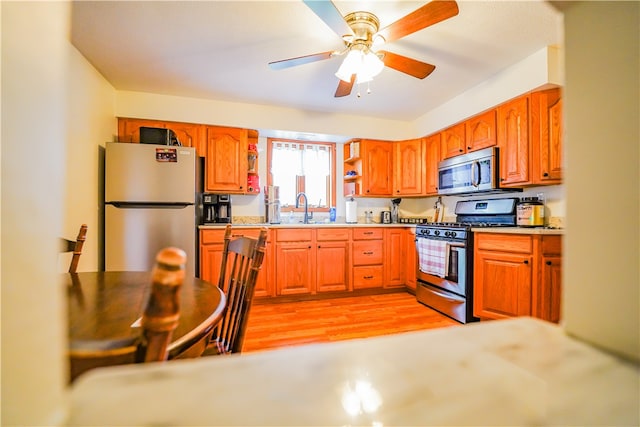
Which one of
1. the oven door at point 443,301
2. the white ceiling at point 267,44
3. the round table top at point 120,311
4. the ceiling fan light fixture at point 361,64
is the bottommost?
the oven door at point 443,301

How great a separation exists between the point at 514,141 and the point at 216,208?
3052mm

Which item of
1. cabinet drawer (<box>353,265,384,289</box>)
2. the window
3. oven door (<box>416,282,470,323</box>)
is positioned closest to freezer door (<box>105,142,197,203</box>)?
the window

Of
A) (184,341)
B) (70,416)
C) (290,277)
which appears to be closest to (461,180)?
(290,277)

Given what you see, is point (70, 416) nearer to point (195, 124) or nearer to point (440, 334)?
point (440, 334)

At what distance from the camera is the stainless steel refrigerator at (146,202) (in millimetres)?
2498

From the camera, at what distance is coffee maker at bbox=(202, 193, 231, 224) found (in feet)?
10.5

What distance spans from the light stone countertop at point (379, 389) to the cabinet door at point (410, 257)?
123 inches

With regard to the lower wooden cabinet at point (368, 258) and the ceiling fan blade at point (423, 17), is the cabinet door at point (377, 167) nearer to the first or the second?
the lower wooden cabinet at point (368, 258)

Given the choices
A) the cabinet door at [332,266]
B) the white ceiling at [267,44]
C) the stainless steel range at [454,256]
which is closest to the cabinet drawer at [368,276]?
the cabinet door at [332,266]

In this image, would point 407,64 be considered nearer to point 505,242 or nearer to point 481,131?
point 481,131

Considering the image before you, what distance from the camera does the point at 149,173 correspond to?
2576 millimetres

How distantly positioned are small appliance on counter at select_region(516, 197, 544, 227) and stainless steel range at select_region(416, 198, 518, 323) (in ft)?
0.21

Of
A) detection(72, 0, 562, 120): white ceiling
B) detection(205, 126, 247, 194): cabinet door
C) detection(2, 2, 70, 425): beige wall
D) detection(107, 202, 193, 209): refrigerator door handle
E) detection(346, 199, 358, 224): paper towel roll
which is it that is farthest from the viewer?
detection(346, 199, 358, 224): paper towel roll

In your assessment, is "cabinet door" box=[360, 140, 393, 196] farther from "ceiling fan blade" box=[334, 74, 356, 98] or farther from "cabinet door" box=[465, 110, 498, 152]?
"ceiling fan blade" box=[334, 74, 356, 98]
